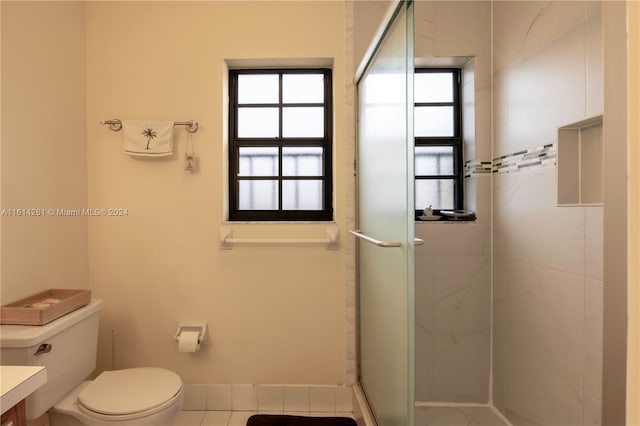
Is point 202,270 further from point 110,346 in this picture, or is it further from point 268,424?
point 268,424

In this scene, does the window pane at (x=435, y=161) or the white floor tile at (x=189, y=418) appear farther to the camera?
the window pane at (x=435, y=161)

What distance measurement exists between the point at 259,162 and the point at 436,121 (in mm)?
1114

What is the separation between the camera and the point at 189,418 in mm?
1899

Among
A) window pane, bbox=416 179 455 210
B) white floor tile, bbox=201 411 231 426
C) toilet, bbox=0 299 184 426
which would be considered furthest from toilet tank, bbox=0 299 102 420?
window pane, bbox=416 179 455 210

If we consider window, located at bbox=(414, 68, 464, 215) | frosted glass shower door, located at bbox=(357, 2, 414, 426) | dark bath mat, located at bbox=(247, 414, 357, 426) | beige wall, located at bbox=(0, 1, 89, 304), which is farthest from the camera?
window, located at bbox=(414, 68, 464, 215)

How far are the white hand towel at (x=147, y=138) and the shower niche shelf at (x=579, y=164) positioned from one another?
1.92 m

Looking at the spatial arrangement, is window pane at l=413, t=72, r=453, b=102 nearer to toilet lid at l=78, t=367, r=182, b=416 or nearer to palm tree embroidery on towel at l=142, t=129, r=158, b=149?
palm tree embroidery on towel at l=142, t=129, r=158, b=149

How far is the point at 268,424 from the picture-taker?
70.4 inches

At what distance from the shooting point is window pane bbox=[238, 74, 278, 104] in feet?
6.93

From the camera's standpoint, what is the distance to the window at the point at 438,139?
80.7 inches

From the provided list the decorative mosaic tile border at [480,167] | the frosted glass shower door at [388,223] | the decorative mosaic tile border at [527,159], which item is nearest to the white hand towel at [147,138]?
the frosted glass shower door at [388,223]

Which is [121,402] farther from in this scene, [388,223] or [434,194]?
[434,194]

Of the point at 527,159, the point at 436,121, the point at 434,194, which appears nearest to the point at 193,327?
the point at 434,194

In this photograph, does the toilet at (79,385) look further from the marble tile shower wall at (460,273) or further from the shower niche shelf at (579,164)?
the shower niche shelf at (579,164)
